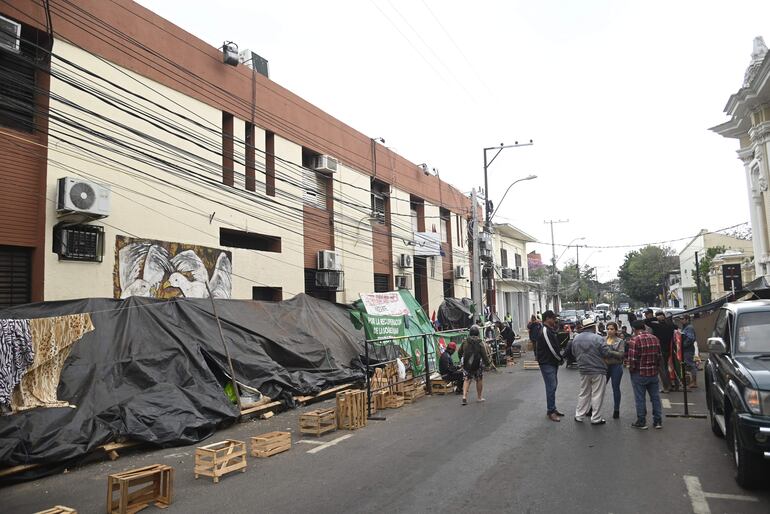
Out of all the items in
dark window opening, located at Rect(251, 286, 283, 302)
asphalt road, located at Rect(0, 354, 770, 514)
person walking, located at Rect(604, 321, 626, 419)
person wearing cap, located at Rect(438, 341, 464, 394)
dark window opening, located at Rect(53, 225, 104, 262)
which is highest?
dark window opening, located at Rect(53, 225, 104, 262)

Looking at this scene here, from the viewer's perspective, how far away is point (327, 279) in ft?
57.7

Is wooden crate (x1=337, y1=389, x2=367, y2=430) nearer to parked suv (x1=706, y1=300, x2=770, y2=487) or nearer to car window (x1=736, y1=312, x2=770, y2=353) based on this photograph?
parked suv (x1=706, y1=300, x2=770, y2=487)

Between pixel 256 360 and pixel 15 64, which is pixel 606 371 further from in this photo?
pixel 15 64

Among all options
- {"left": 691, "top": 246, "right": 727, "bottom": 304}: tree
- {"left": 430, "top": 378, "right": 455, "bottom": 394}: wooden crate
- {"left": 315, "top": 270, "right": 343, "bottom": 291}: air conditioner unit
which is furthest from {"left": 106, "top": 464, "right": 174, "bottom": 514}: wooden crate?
{"left": 691, "top": 246, "right": 727, "bottom": 304}: tree

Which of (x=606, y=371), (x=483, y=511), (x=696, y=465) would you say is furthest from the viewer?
(x=606, y=371)

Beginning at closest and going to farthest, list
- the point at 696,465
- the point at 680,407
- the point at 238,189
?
the point at 696,465 → the point at 680,407 → the point at 238,189

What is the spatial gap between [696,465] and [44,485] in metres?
7.97

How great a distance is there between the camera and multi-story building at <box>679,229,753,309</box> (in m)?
49.1

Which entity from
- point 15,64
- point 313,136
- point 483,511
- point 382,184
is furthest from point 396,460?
point 382,184

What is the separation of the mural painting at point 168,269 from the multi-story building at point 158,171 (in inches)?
1.3

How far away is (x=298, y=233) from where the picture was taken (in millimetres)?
16984

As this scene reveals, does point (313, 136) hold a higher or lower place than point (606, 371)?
higher

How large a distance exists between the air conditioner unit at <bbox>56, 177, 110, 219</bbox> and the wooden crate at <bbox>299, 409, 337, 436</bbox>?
5833 millimetres

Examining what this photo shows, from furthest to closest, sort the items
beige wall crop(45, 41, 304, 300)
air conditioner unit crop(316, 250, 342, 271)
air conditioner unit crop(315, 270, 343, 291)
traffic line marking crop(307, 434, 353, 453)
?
air conditioner unit crop(315, 270, 343, 291)
air conditioner unit crop(316, 250, 342, 271)
beige wall crop(45, 41, 304, 300)
traffic line marking crop(307, 434, 353, 453)
